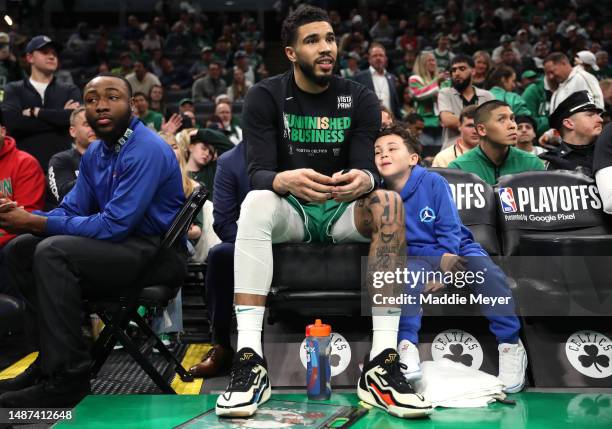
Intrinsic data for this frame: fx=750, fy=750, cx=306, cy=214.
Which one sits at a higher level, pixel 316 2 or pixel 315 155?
pixel 316 2

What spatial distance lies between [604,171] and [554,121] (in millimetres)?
1089

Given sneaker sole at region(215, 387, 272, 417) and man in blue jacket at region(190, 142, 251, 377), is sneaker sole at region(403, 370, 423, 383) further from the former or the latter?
man in blue jacket at region(190, 142, 251, 377)

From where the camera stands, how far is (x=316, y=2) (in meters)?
13.4

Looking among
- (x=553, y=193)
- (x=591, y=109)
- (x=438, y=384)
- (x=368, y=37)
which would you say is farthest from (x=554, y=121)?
(x=368, y=37)

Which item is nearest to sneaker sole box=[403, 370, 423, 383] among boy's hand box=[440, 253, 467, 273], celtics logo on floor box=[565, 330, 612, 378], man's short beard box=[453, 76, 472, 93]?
boy's hand box=[440, 253, 467, 273]

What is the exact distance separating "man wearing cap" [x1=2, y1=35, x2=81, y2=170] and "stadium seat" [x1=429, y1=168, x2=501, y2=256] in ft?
10.1

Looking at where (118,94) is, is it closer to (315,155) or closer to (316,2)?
(315,155)

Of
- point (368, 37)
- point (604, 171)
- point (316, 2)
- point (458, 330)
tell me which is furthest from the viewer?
point (368, 37)

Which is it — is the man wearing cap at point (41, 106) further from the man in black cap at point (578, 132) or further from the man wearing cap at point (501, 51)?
the man wearing cap at point (501, 51)

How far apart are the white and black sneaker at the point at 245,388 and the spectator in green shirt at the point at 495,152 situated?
213cm

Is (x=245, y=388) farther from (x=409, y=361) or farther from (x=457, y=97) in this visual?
(x=457, y=97)

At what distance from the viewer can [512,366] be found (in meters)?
3.20

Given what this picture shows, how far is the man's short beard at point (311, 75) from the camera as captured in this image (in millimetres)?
3275

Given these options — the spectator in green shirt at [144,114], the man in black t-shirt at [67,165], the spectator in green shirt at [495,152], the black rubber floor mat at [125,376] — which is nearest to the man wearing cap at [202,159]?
the man in black t-shirt at [67,165]
